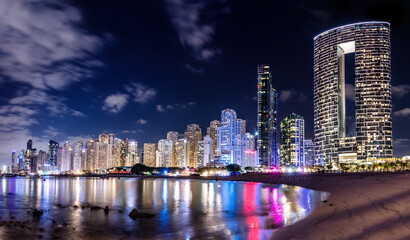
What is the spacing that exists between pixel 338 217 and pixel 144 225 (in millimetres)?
14351

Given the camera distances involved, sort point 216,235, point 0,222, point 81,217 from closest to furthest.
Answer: point 216,235, point 0,222, point 81,217

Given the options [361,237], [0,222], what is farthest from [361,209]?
[0,222]

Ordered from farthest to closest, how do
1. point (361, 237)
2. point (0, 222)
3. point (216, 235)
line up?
1. point (0, 222)
2. point (216, 235)
3. point (361, 237)

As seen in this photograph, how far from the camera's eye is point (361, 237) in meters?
16.2

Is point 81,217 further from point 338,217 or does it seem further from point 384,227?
point 384,227

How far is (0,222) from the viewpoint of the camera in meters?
28.4

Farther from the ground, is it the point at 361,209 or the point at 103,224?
the point at 361,209

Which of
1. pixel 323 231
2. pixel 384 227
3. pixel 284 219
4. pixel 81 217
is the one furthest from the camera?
pixel 81 217

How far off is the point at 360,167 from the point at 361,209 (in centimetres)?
15625

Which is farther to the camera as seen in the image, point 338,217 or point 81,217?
point 81,217

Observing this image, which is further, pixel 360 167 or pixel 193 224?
pixel 360 167

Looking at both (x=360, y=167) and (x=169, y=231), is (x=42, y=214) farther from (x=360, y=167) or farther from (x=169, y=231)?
(x=360, y=167)

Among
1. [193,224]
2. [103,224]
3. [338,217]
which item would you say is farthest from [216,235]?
[103,224]

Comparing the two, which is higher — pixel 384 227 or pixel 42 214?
pixel 384 227
